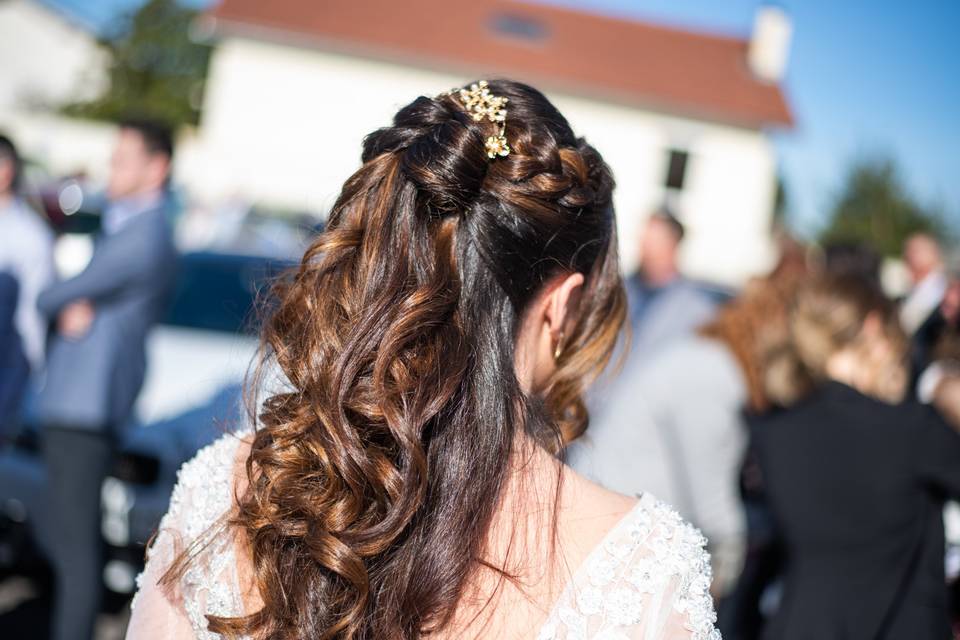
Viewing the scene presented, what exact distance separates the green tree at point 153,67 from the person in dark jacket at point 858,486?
36756mm

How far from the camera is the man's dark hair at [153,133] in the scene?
3816 millimetres

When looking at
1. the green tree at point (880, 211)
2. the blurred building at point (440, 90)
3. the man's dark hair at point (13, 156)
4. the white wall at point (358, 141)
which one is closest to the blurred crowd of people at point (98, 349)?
the man's dark hair at point (13, 156)

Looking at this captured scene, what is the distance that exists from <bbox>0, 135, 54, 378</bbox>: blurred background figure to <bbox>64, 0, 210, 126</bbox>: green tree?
33741 millimetres

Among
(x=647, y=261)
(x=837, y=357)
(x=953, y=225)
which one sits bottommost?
(x=953, y=225)

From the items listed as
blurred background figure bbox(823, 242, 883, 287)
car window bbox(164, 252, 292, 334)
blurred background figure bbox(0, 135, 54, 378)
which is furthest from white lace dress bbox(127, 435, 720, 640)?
car window bbox(164, 252, 292, 334)

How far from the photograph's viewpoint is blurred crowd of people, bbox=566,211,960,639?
2.66 m

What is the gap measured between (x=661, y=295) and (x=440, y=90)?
59.2 feet

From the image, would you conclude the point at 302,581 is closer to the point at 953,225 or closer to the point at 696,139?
the point at 696,139

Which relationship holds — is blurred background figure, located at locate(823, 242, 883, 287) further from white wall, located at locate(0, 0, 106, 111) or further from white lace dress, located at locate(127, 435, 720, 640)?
white wall, located at locate(0, 0, 106, 111)

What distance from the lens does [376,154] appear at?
1506 mm

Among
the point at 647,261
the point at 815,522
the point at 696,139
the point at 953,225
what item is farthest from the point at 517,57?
the point at 815,522

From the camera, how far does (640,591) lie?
4.39 feet

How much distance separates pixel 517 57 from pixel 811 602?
2266 cm

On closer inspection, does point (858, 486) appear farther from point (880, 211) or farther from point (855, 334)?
point (880, 211)
